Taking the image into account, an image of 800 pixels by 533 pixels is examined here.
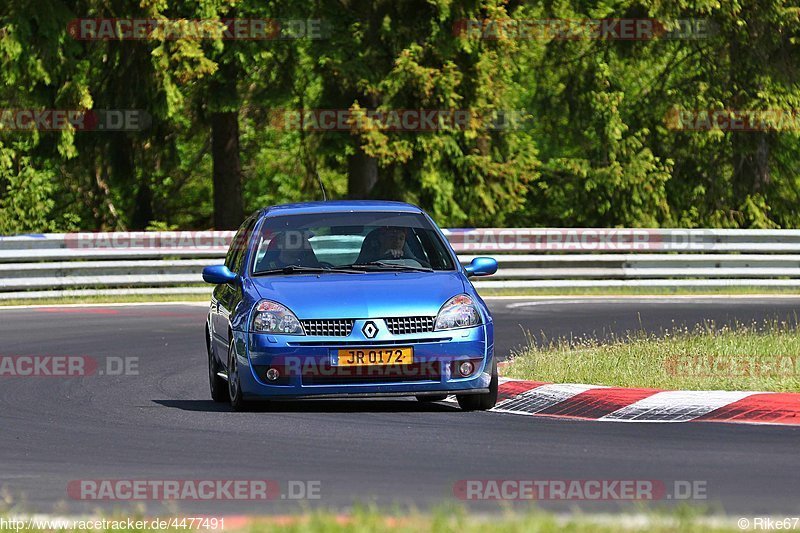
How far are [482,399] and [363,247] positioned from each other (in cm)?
152

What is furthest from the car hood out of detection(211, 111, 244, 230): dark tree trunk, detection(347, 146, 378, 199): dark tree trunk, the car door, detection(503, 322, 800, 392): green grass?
detection(211, 111, 244, 230): dark tree trunk

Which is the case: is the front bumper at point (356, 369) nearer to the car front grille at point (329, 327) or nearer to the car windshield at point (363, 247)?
the car front grille at point (329, 327)

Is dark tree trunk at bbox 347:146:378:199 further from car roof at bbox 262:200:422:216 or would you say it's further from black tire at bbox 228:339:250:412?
black tire at bbox 228:339:250:412

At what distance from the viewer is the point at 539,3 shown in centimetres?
3322

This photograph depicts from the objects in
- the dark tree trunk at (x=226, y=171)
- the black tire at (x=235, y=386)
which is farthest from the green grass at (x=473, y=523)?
the dark tree trunk at (x=226, y=171)

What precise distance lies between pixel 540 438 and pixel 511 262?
1643 centimetres

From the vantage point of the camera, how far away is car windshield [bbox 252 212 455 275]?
40.0ft

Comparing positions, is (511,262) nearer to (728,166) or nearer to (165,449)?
(728,166)

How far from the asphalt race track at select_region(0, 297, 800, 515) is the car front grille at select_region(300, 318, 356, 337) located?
1.95 feet

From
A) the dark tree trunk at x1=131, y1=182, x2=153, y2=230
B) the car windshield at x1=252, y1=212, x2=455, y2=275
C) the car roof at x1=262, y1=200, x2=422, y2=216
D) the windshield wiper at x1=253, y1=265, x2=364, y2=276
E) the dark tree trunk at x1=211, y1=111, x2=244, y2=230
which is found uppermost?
the car roof at x1=262, y1=200, x2=422, y2=216

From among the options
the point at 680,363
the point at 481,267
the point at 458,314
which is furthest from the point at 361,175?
the point at 458,314

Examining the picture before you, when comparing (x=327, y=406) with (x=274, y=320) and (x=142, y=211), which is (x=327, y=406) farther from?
(x=142, y=211)

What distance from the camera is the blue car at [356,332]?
11148mm

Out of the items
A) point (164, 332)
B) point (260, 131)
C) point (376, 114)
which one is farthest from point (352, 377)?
point (260, 131)
